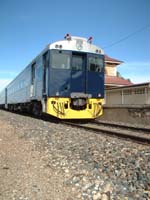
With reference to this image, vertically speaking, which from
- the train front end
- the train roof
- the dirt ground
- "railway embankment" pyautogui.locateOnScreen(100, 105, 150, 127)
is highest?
the train roof

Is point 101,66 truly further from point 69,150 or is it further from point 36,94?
point 69,150

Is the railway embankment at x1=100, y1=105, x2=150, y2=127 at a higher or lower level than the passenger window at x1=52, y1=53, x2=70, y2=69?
lower

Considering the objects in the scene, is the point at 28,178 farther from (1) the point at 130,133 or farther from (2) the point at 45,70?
(2) the point at 45,70

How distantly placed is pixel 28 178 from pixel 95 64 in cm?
888

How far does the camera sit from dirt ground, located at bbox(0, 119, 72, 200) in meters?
3.90

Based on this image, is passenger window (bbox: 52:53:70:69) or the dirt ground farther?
passenger window (bbox: 52:53:70:69)

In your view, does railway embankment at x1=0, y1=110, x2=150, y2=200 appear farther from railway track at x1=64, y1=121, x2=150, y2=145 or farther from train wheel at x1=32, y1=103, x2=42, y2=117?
train wheel at x1=32, y1=103, x2=42, y2=117

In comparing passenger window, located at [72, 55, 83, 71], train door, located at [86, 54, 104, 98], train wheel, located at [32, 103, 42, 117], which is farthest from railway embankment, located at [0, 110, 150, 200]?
train wheel, located at [32, 103, 42, 117]

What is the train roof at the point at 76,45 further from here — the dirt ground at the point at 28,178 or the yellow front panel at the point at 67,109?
the dirt ground at the point at 28,178

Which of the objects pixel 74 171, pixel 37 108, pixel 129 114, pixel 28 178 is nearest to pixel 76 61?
pixel 37 108

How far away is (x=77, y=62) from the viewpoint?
41.1 feet

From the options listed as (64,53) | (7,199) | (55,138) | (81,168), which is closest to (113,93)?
(64,53)

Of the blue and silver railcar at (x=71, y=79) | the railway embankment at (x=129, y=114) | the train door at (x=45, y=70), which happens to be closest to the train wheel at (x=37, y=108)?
the blue and silver railcar at (x=71, y=79)

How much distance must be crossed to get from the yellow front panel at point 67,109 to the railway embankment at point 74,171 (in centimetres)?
462
